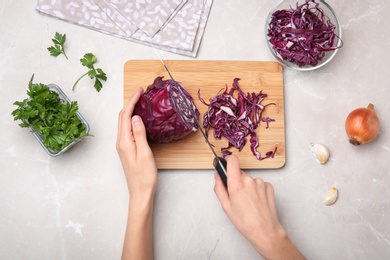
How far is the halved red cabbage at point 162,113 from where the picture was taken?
2.12 m

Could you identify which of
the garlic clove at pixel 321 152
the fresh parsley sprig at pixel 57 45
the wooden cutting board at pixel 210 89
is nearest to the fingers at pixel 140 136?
the wooden cutting board at pixel 210 89

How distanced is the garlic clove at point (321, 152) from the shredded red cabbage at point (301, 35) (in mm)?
416

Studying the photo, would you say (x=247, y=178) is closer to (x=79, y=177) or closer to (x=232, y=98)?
(x=232, y=98)

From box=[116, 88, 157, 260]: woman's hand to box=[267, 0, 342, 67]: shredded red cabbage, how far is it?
72 cm

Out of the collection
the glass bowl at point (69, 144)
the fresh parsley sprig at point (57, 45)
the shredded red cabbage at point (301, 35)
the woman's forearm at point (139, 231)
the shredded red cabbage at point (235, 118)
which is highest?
the shredded red cabbage at point (301, 35)

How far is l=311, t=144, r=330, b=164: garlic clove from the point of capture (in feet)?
7.66

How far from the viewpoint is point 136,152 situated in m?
2.11

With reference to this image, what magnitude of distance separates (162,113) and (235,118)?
0.38 metres

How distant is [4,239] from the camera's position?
228 centimetres

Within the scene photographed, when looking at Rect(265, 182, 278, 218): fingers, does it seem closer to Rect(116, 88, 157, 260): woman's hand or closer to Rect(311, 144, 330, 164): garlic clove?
Rect(311, 144, 330, 164): garlic clove

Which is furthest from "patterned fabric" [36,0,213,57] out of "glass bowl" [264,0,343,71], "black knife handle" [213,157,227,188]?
"black knife handle" [213,157,227,188]

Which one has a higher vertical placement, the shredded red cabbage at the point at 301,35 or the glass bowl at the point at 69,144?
the shredded red cabbage at the point at 301,35

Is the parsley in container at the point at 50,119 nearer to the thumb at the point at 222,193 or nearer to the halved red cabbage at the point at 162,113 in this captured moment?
the halved red cabbage at the point at 162,113

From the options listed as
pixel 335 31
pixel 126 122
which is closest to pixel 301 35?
pixel 335 31
